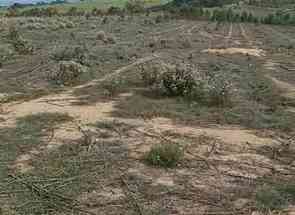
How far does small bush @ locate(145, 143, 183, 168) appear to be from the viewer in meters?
10.1

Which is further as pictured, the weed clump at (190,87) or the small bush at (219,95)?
the weed clump at (190,87)

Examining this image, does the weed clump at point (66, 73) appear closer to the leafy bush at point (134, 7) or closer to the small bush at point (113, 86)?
the small bush at point (113, 86)

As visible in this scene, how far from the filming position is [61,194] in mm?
8688

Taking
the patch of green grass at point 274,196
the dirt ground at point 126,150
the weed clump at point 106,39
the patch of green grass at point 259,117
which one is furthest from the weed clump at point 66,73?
the weed clump at point 106,39

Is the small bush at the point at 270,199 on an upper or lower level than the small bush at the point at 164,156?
lower

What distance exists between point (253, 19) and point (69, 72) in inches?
1615

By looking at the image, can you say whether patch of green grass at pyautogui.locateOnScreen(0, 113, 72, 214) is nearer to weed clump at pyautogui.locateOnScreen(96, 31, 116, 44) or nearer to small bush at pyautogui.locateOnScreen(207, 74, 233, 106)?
small bush at pyautogui.locateOnScreen(207, 74, 233, 106)

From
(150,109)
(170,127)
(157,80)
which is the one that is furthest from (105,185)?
(157,80)

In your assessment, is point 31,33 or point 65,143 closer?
point 65,143

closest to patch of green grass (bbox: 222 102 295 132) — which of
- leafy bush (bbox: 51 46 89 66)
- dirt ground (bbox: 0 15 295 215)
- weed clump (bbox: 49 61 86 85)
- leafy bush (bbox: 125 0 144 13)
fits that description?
dirt ground (bbox: 0 15 295 215)

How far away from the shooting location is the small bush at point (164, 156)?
10141 millimetres

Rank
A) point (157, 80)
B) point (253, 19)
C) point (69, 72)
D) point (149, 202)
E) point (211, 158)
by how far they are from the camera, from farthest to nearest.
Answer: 1. point (253, 19)
2. point (69, 72)
3. point (157, 80)
4. point (211, 158)
5. point (149, 202)

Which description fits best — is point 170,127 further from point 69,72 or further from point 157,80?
point 69,72

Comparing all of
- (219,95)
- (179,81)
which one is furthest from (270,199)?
(179,81)
